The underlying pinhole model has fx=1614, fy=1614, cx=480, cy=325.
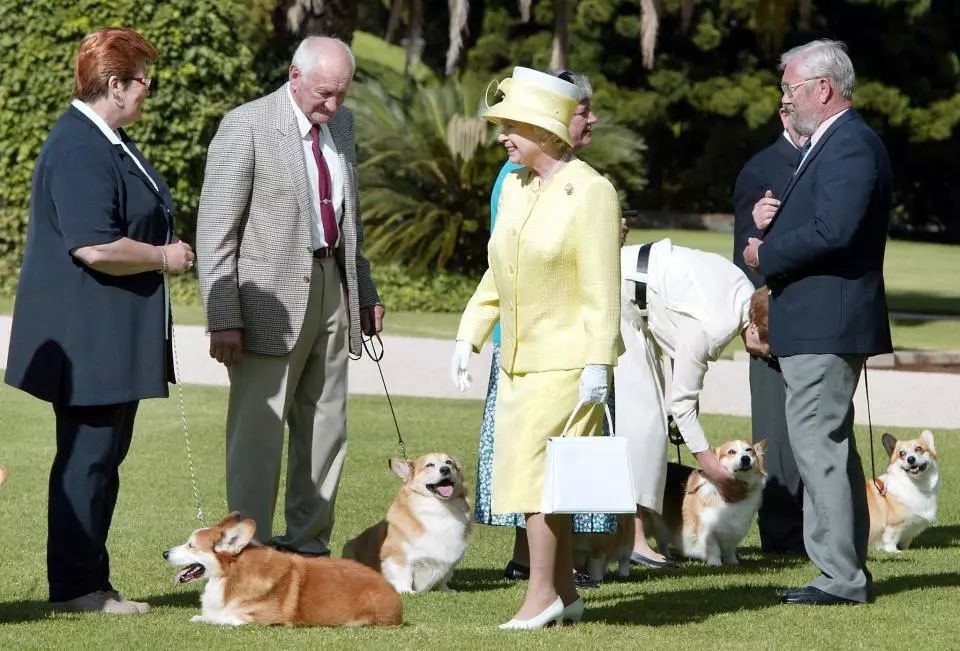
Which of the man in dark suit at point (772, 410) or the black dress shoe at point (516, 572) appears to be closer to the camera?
the black dress shoe at point (516, 572)

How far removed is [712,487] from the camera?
7.71 m

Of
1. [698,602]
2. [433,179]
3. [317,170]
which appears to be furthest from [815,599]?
[433,179]

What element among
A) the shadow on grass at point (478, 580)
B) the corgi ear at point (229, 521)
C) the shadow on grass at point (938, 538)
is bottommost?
the shadow on grass at point (938, 538)

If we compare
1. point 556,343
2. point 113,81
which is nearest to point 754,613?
point 556,343

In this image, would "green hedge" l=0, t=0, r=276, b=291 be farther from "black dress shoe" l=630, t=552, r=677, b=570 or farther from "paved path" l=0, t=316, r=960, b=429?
"black dress shoe" l=630, t=552, r=677, b=570

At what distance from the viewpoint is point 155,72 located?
61.6 feet

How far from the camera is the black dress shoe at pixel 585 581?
6.76 meters

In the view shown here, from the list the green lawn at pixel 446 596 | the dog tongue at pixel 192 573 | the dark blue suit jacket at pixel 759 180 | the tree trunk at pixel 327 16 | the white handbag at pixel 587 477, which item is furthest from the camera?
the tree trunk at pixel 327 16

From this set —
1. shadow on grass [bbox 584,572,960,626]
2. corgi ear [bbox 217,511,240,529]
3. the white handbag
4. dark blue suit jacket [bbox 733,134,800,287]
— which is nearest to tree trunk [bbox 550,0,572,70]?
dark blue suit jacket [bbox 733,134,800,287]

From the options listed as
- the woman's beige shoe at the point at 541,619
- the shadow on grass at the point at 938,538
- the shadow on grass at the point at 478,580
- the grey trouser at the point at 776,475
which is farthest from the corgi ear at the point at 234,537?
the shadow on grass at the point at 938,538

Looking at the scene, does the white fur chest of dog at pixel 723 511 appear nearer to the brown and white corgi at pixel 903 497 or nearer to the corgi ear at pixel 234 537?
the brown and white corgi at pixel 903 497

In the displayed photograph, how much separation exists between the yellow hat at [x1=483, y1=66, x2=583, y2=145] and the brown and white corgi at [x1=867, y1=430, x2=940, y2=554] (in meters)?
3.47

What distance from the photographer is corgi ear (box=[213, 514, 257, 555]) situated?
5.56 m

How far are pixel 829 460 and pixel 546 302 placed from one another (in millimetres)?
1376
